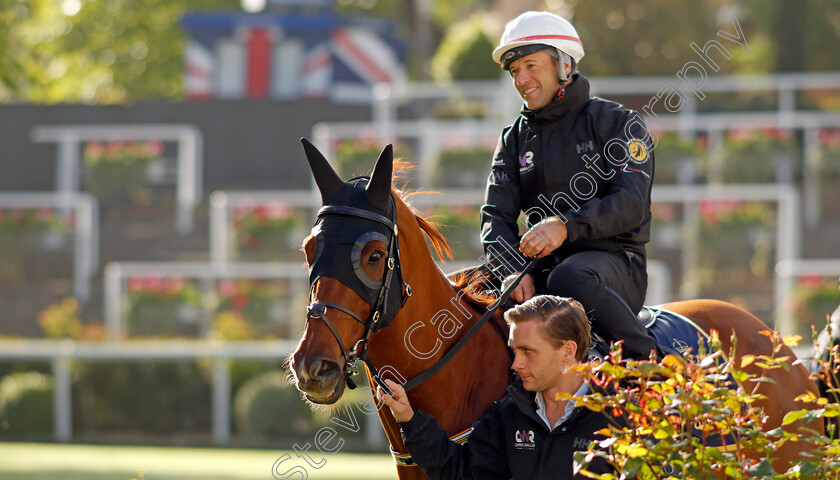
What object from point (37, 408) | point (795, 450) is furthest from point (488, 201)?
point (37, 408)

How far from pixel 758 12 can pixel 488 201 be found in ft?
74.4

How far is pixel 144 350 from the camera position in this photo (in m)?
11.7

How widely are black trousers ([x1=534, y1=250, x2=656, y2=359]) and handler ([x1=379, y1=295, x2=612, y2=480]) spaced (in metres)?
0.29

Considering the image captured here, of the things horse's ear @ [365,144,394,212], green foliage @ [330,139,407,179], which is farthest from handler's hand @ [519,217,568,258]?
green foliage @ [330,139,407,179]

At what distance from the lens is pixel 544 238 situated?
3.62 meters

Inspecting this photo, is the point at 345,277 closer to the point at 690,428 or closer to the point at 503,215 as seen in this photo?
the point at 503,215

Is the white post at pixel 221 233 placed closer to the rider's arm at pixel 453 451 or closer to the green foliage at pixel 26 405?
the green foliage at pixel 26 405

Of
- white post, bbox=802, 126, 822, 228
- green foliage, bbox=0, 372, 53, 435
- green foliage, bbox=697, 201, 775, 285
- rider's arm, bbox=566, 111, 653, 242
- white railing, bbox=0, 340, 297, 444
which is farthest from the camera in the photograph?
white post, bbox=802, 126, 822, 228

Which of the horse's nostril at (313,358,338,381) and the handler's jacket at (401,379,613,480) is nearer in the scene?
the horse's nostril at (313,358,338,381)

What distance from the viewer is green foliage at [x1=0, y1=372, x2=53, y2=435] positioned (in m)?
11.8

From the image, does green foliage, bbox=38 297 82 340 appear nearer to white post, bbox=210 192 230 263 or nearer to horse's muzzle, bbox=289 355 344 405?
white post, bbox=210 192 230 263

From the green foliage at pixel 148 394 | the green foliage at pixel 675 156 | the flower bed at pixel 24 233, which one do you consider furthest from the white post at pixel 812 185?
the flower bed at pixel 24 233

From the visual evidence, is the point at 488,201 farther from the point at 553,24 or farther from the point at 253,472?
the point at 253,472

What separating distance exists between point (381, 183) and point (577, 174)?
844mm
